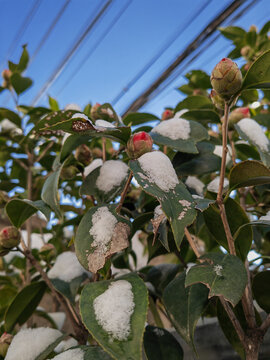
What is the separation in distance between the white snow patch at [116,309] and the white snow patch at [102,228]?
0.16ft

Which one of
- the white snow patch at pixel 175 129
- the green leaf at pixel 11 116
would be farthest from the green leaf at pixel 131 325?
the green leaf at pixel 11 116

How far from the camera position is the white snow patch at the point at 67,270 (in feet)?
1.82

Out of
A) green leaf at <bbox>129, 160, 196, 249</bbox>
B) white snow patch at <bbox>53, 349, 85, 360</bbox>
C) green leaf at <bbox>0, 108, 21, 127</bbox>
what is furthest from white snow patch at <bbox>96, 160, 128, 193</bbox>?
green leaf at <bbox>0, 108, 21, 127</bbox>

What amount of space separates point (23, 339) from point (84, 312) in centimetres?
22

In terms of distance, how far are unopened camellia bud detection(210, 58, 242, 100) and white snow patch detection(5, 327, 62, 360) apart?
0.40 metres

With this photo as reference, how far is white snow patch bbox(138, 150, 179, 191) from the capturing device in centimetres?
39

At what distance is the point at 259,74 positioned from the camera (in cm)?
42

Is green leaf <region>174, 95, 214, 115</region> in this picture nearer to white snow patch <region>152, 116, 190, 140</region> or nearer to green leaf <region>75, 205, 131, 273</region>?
white snow patch <region>152, 116, 190, 140</region>

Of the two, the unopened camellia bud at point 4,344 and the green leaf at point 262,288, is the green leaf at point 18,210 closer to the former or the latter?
the unopened camellia bud at point 4,344

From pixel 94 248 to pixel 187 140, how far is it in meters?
0.21

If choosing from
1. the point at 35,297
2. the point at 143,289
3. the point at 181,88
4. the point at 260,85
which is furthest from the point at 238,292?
the point at 181,88

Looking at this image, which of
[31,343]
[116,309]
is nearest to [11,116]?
[31,343]

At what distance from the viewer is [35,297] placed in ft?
2.07

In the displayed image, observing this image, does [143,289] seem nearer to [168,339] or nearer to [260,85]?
[168,339]
